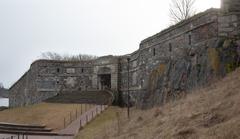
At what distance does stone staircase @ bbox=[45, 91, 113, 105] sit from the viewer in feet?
131

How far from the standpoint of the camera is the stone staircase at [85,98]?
39812 millimetres

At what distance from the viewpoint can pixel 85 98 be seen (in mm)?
41375

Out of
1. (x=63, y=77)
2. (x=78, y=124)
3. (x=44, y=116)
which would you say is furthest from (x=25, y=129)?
(x=63, y=77)

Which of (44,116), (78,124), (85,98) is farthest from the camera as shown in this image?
(85,98)

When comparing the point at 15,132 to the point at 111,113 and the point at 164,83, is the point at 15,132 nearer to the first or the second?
the point at 111,113

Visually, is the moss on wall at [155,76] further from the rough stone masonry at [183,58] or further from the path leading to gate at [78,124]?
the path leading to gate at [78,124]

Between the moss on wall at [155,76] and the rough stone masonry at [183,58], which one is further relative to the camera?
the moss on wall at [155,76]

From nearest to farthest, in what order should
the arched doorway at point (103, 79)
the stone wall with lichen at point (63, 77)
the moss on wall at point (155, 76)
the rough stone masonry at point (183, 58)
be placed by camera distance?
the rough stone masonry at point (183, 58) < the moss on wall at point (155, 76) < the arched doorway at point (103, 79) < the stone wall with lichen at point (63, 77)

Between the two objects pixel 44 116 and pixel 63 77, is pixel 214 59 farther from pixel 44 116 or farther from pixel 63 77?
pixel 63 77

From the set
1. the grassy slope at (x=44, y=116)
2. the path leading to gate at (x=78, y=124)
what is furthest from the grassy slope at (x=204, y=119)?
the grassy slope at (x=44, y=116)

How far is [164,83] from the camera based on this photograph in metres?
23.7

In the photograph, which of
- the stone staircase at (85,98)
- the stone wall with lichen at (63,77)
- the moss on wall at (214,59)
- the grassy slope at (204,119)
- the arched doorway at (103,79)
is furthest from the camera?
the stone wall with lichen at (63,77)

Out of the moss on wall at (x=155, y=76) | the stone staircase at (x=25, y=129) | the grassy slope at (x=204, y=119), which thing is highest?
the moss on wall at (x=155, y=76)

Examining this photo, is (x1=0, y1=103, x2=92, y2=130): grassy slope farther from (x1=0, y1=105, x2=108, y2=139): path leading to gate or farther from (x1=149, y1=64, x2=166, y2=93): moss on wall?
(x1=149, y1=64, x2=166, y2=93): moss on wall
